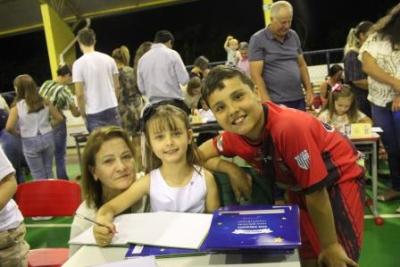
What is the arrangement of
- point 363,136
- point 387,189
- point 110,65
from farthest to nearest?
point 110,65
point 387,189
point 363,136

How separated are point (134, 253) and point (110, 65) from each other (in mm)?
3520

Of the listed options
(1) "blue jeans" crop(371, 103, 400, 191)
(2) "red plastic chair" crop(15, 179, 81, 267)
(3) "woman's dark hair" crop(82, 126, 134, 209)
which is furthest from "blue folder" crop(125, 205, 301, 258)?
(1) "blue jeans" crop(371, 103, 400, 191)

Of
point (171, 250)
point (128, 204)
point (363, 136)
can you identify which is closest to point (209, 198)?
point (128, 204)

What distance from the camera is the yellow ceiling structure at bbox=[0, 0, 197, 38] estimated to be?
11.4m

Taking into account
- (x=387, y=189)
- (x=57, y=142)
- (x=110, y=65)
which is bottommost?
(x=387, y=189)

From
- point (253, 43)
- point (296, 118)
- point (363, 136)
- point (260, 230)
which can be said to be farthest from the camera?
point (253, 43)

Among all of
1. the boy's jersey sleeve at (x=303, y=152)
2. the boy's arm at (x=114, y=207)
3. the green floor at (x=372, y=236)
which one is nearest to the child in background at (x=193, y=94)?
the green floor at (x=372, y=236)

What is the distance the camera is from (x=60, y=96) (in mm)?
4930

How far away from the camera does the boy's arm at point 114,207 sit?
4.72ft

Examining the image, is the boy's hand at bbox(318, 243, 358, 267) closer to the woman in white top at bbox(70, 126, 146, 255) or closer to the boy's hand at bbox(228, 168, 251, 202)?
the boy's hand at bbox(228, 168, 251, 202)

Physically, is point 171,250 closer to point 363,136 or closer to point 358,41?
point 363,136

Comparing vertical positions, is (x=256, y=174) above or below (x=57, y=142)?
above

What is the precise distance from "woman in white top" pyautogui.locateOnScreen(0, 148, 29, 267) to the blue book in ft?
2.87

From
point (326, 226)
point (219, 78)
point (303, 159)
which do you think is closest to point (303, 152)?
point (303, 159)
